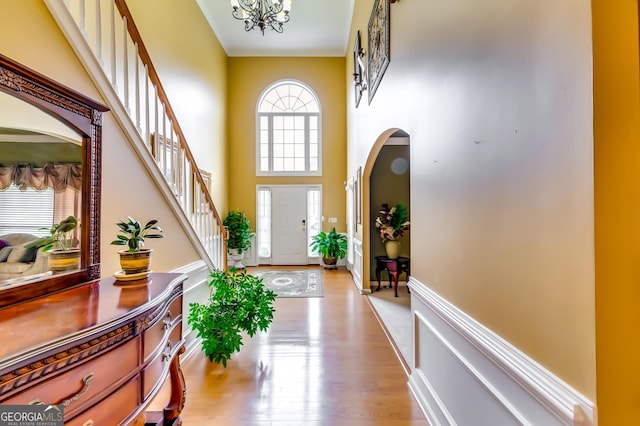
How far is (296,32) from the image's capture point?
19.9 ft

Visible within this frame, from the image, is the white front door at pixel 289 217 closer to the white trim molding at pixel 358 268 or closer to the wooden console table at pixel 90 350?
the white trim molding at pixel 358 268

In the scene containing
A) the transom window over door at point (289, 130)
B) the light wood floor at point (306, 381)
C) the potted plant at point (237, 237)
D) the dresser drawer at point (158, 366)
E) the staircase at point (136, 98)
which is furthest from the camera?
the transom window over door at point (289, 130)

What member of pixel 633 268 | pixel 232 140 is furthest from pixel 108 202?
pixel 232 140

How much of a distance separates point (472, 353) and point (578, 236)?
2.54 ft

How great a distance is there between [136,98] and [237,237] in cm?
430

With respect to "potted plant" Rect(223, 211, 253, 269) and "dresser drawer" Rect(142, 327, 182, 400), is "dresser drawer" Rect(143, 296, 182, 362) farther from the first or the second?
"potted plant" Rect(223, 211, 253, 269)

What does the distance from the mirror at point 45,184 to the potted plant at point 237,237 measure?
4.67 metres

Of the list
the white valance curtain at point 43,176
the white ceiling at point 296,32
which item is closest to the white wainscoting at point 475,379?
the white valance curtain at point 43,176

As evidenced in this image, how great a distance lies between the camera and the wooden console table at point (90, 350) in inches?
29.7

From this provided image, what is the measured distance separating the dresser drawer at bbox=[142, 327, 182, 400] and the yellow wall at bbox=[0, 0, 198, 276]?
2.19 ft

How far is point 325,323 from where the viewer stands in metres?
3.31

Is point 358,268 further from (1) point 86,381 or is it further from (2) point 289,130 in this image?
(1) point 86,381

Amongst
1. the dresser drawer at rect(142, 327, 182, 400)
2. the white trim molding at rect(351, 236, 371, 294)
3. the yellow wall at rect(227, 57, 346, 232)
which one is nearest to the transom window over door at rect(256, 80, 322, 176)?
the yellow wall at rect(227, 57, 346, 232)

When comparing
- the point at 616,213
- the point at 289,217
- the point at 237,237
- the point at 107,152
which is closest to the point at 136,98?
the point at 107,152
